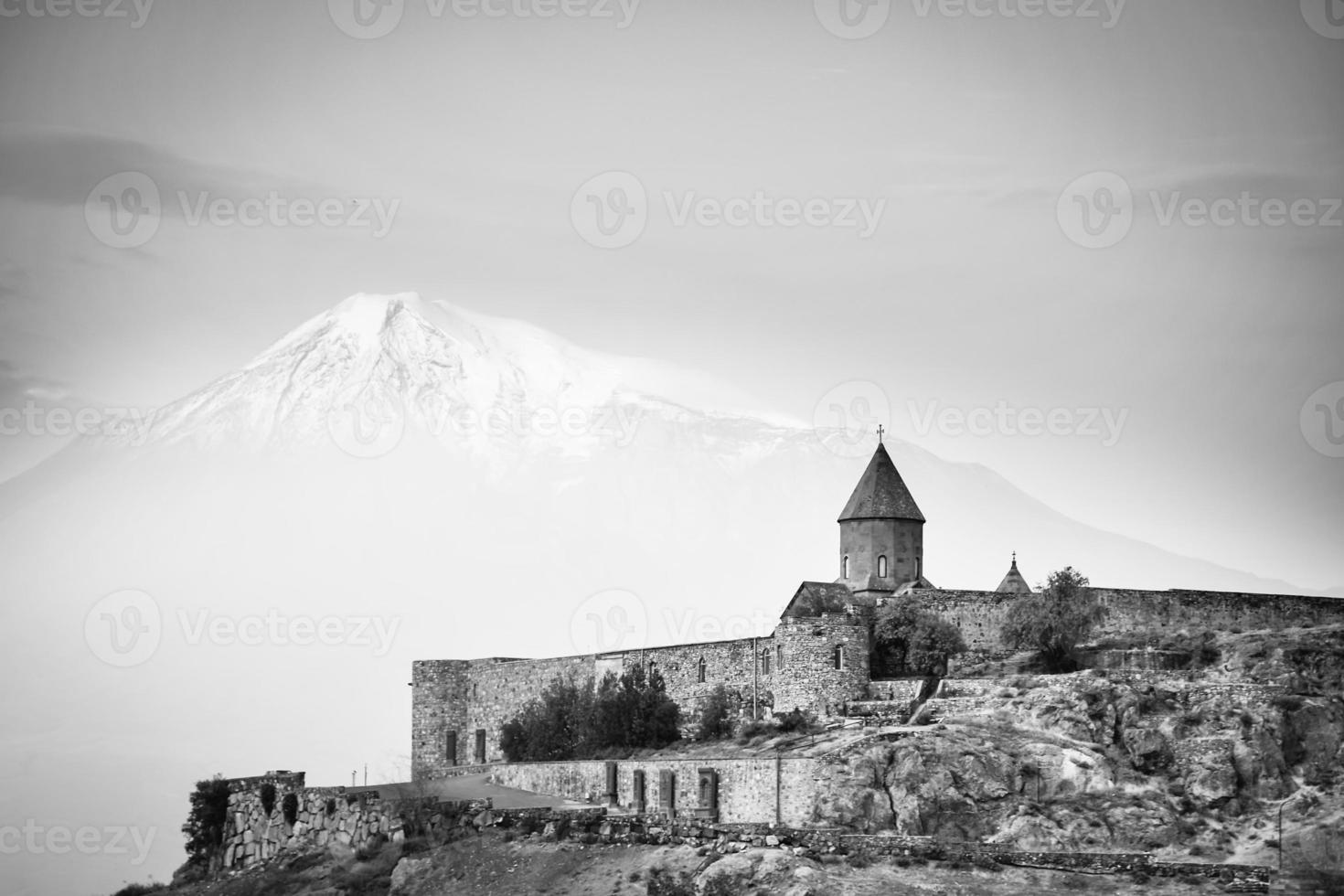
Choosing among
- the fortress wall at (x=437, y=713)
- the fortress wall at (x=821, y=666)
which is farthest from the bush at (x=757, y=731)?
the fortress wall at (x=437, y=713)

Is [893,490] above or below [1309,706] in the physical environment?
above

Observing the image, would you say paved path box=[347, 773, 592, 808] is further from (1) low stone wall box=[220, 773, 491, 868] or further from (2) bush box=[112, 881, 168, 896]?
(2) bush box=[112, 881, 168, 896]

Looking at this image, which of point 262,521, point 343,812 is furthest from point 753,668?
point 262,521

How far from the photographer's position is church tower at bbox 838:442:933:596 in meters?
74.2

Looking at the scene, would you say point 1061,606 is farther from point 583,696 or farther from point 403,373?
point 403,373

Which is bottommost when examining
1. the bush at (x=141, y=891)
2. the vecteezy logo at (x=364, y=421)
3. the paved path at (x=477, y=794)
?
the bush at (x=141, y=891)

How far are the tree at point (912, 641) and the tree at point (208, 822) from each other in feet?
71.8

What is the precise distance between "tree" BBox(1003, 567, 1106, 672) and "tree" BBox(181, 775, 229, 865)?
26.3 metres

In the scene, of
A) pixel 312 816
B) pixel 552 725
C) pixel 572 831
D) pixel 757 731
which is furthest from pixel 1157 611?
pixel 312 816

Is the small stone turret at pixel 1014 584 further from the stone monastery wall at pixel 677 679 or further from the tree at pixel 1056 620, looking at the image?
the stone monastery wall at pixel 677 679

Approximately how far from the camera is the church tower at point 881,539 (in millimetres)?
74188

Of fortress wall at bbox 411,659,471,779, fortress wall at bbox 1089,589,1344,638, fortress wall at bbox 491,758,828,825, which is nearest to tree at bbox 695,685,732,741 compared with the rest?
fortress wall at bbox 491,758,828,825

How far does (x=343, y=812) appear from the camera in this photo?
6028 centimetres

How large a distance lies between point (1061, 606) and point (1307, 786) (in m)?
13.7
